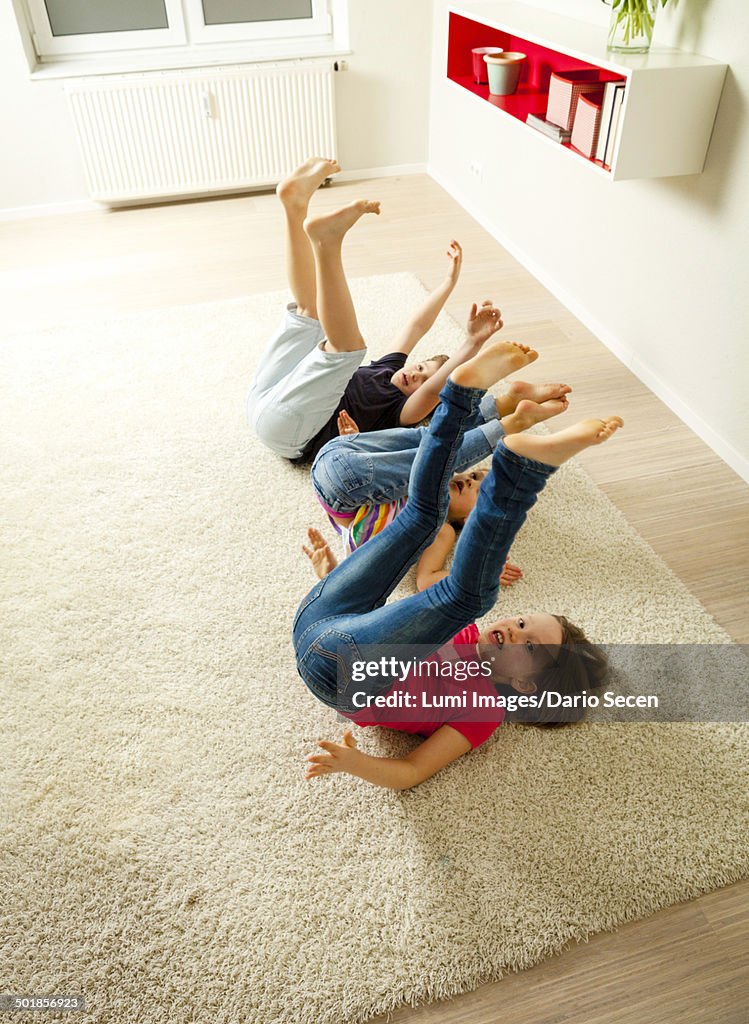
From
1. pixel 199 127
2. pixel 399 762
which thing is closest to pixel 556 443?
pixel 399 762

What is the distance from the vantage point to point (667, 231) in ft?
7.68

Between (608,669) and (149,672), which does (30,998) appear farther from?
(608,669)

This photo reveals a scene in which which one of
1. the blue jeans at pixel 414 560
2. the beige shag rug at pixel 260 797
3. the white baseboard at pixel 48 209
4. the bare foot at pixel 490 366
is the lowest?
the beige shag rug at pixel 260 797

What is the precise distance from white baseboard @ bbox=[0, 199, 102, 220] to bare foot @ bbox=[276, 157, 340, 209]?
2.27m

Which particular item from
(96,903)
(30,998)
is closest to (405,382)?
(96,903)

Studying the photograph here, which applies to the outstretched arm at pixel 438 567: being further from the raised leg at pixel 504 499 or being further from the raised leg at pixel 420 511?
the raised leg at pixel 504 499

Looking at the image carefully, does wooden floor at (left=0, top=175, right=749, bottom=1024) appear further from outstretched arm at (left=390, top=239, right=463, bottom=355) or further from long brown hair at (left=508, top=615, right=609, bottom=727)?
outstretched arm at (left=390, top=239, right=463, bottom=355)

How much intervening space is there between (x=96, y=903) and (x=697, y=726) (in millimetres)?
1195

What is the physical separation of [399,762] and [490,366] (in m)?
0.74

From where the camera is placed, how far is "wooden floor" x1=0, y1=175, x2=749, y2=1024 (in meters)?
1.22

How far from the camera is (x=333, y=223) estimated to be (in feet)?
5.86

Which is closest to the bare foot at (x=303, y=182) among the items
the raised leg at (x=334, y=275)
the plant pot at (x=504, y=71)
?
the raised leg at (x=334, y=275)

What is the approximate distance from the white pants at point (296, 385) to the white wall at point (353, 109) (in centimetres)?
231

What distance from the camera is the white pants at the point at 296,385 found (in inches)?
76.8
